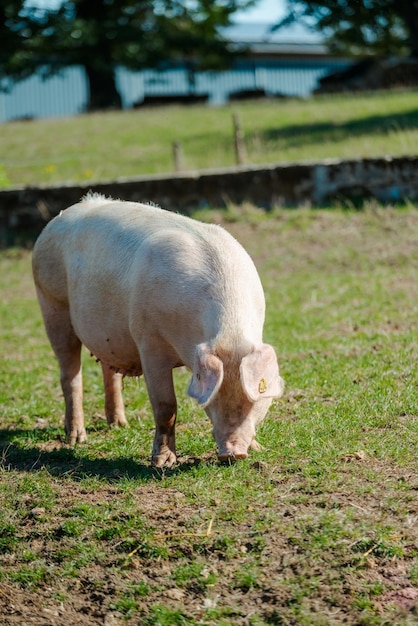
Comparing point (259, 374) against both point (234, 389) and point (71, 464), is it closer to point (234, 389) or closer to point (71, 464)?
point (234, 389)

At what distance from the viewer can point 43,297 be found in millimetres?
6789

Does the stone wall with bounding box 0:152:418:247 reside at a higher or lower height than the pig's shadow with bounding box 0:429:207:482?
lower

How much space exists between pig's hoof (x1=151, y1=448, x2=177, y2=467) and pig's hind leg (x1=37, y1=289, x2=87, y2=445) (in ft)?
3.62

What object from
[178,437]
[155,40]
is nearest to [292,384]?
[178,437]

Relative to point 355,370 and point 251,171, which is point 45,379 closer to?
point 355,370

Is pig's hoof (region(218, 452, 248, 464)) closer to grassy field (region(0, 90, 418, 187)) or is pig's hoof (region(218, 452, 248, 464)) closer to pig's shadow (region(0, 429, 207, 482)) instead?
pig's shadow (region(0, 429, 207, 482))

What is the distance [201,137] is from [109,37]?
851cm

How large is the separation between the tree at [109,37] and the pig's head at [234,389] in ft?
74.3

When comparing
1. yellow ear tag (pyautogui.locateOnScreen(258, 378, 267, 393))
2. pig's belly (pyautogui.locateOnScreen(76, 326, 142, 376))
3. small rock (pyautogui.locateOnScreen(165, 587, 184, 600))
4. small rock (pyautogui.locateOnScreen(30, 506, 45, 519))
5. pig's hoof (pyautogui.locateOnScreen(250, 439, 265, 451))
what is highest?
yellow ear tag (pyautogui.locateOnScreen(258, 378, 267, 393))

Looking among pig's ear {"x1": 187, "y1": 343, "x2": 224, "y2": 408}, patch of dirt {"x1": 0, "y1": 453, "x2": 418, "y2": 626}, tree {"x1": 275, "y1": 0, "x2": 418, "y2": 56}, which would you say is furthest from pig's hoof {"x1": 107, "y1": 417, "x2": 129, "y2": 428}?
tree {"x1": 275, "y1": 0, "x2": 418, "y2": 56}

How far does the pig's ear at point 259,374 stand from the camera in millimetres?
4730

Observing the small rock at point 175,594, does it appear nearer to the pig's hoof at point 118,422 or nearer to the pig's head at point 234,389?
the pig's head at point 234,389

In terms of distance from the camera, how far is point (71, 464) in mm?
5703

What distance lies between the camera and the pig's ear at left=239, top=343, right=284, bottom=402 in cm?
473
